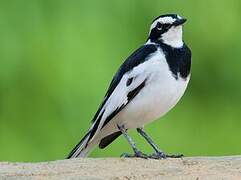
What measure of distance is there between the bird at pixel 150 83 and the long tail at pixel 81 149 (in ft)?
0.14

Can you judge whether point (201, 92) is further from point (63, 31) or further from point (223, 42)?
point (63, 31)

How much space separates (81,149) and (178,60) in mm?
606

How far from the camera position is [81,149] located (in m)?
4.62

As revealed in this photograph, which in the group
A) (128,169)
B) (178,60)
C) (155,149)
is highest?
(178,60)

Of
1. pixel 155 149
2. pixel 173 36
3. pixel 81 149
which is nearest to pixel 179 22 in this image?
pixel 173 36

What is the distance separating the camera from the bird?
14.3 ft

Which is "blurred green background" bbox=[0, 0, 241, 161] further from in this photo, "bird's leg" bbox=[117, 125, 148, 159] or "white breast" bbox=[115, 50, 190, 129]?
"white breast" bbox=[115, 50, 190, 129]

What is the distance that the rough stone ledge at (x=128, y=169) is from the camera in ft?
12.5

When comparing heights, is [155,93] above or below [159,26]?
below

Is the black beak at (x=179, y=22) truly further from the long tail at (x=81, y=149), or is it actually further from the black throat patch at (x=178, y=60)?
the long tail at (x=81, y=149)

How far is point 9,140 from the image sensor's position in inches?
196

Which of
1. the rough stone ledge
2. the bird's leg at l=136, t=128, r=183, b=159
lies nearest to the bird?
the bird's leg at l=136, t=128, r=183, b=159

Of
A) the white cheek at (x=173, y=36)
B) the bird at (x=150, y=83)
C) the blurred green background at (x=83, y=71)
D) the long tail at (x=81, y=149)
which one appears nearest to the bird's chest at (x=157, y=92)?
the bird at (x=150, y=83)

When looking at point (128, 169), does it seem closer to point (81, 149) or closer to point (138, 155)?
point (138, 155)
